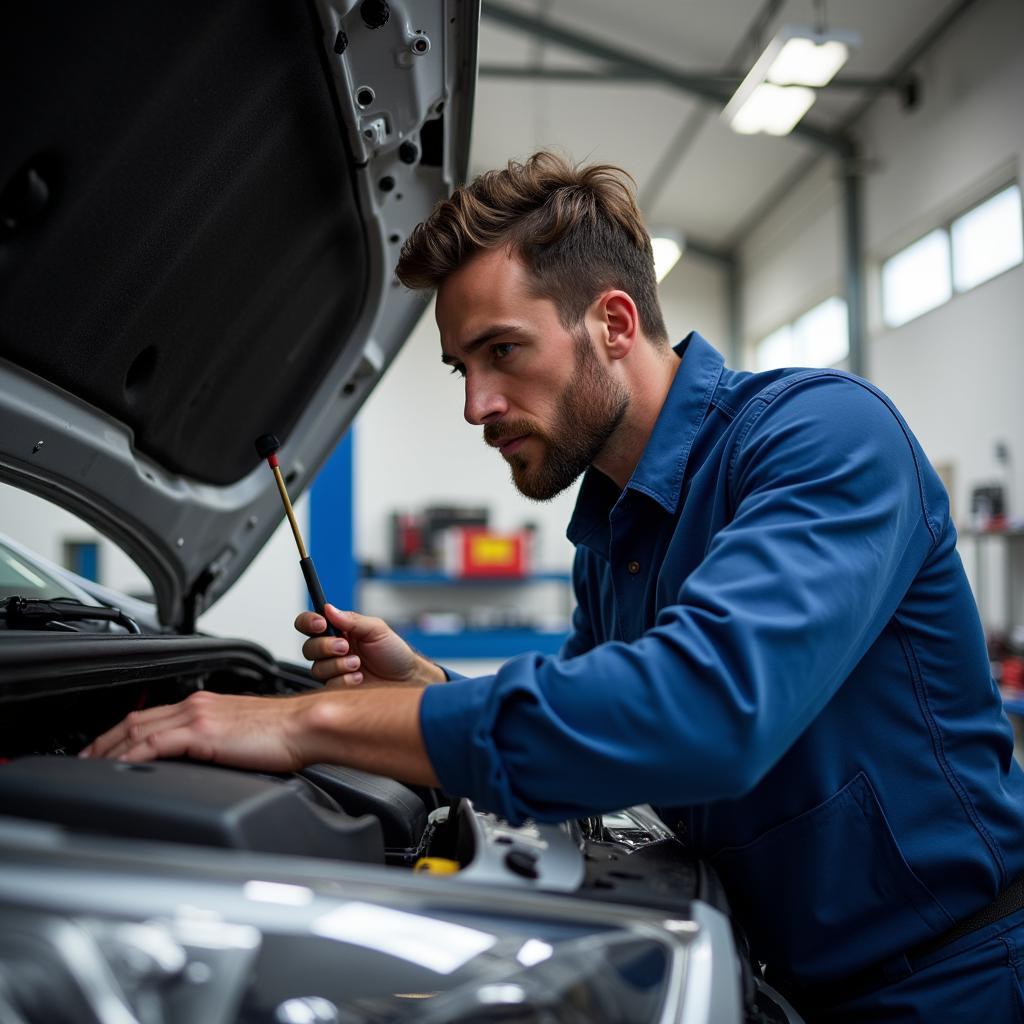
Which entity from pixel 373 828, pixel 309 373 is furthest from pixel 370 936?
pixel 309 373

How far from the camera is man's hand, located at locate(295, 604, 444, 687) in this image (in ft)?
4.16

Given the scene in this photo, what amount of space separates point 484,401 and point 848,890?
706 millimetres

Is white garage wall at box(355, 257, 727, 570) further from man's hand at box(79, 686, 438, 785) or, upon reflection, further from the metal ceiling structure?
man's hand at box(79, 686, 438, 785)

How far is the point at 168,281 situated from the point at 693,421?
28.0 inches

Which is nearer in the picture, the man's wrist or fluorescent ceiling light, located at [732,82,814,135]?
the man's wrist

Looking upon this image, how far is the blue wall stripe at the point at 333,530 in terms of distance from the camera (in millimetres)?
4594

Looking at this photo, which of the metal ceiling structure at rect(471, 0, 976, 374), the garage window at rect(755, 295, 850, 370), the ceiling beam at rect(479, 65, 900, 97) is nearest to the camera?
the metal ceiling structure at rect(471, 0, 976, 374)

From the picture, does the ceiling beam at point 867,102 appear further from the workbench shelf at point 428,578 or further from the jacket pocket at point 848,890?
the jacket pocket at point 848,890

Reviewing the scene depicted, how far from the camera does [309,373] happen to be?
1709 mm

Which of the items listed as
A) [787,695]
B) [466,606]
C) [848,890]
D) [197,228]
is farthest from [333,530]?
[787,695]

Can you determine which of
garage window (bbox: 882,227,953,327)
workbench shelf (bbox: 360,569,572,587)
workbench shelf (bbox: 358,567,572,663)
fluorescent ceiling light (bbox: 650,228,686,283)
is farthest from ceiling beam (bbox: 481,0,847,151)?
workbench shelf (bbox: 360,569,572,587)

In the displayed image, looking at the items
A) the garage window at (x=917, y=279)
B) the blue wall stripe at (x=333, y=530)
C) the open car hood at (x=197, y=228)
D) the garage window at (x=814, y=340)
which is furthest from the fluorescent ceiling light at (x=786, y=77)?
the open car hood at (x=197, y=228)

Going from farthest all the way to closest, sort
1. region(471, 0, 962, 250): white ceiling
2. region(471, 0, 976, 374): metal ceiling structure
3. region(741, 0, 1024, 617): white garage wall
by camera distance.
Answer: region(471, 0, 976, 374): metal ceiling structure < region(471, 0, 962, 250): white ceiling < region(741, 0, 1024, 617): white garage wall

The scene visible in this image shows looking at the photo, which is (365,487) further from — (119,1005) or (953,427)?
(119,1005)
